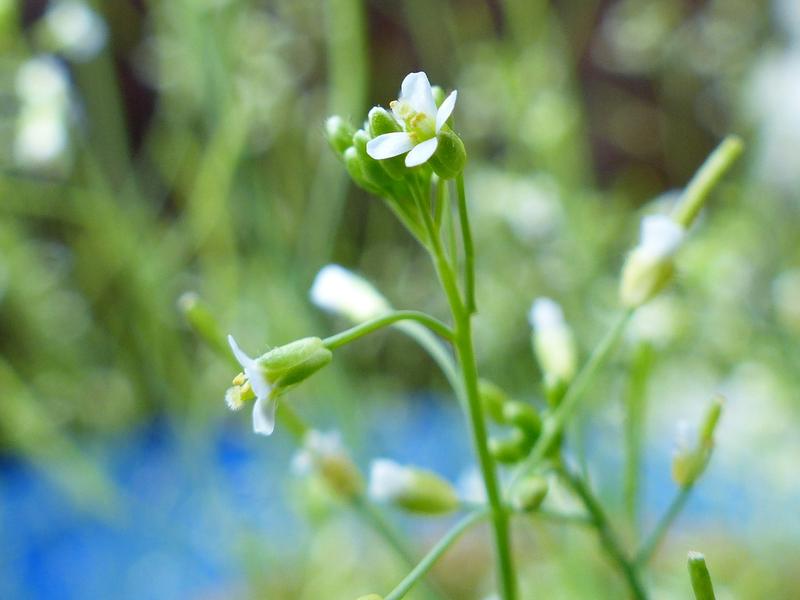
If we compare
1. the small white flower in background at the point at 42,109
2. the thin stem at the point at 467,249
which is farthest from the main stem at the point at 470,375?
the small white flower in background at the point at 42,109

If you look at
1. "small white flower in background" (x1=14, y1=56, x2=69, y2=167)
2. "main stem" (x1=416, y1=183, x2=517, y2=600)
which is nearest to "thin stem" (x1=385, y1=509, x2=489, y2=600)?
"main stem" (x1=416, y1=183, x2=517, y2=600)

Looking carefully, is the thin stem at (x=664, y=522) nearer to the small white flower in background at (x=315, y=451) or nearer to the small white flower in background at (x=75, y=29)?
the small white flower in background at (x=315, y=451)

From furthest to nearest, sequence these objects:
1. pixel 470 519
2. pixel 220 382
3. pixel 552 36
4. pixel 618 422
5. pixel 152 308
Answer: pixel 552 36 < pixel 220 382 < pixel 618 422 < pixel 152 308 < pixel 470 519

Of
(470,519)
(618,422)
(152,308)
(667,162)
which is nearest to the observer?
(470,519)

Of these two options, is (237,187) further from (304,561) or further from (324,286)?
(304,561)

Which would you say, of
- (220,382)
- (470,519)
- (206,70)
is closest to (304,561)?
(220,382)

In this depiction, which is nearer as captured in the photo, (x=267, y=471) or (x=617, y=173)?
(x=267, y=471)

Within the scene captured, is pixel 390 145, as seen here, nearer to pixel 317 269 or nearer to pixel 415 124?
pixel 415 124

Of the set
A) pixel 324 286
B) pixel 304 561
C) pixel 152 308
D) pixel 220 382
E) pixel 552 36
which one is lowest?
pixel 324 286

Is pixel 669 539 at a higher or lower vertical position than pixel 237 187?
lower
